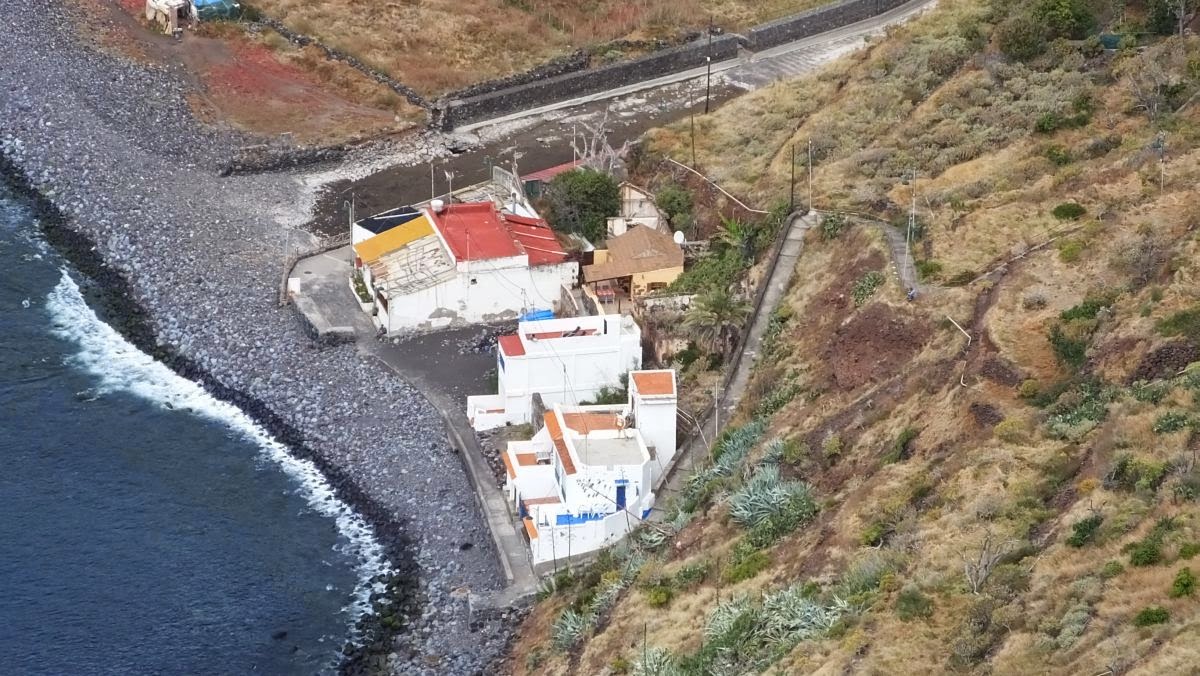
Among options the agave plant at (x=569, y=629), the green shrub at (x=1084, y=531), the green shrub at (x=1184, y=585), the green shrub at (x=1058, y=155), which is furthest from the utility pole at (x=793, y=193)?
the green shrub at (x=1184, y=585)

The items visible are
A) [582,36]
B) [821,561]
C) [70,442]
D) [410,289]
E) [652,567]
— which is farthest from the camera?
[582,36]

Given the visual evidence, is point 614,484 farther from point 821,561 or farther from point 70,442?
point 70,442

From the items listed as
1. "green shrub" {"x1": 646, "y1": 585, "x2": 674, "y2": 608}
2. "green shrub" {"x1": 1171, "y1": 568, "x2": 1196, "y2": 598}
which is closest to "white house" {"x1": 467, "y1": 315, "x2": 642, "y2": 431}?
"green shrub" {"x1": 646, "y1": 585, "x2": 674, "y2": 608}

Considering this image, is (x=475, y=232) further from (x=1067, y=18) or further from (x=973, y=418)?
(x=1067, y=18)

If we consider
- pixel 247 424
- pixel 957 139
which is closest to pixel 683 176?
pixel 957 139

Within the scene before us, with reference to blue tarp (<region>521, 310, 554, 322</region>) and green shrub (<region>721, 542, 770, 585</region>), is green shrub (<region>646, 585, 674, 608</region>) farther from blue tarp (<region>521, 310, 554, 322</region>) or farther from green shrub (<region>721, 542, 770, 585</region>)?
blue tarp (<region>521, 310, 554, 322</region>)

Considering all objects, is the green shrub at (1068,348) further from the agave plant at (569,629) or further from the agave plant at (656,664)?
the agave plant at (569,629)
